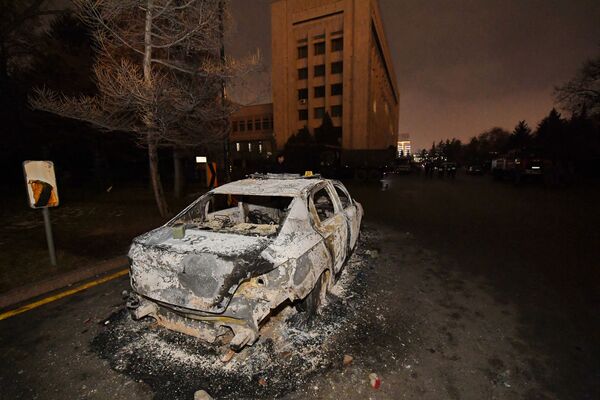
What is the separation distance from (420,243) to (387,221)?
2316 mm

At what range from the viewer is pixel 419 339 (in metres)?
3.09

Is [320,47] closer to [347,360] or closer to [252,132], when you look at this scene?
[252,132]

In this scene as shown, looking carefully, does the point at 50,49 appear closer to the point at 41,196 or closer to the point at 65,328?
the point at 41,196

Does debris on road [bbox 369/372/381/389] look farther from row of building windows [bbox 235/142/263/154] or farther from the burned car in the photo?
row of building windows [bbox 235/142/263/154]

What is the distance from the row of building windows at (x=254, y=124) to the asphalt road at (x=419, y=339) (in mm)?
49675

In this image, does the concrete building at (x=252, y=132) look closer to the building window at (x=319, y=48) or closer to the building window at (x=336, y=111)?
the building window at (x=319, y=48)

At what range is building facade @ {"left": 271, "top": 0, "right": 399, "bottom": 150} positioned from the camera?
139ft

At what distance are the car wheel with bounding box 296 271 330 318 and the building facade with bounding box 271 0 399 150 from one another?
4134 centimetres

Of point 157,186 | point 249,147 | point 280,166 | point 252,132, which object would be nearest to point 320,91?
point 252,132

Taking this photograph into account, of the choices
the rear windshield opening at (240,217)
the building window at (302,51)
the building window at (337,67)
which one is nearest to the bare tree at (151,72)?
the rear windshield opening at (240,217)

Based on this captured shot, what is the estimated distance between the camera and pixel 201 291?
98.4 inches

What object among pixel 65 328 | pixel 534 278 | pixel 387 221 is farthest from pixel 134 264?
pixel 387 221

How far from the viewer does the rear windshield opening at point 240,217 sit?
359 cm

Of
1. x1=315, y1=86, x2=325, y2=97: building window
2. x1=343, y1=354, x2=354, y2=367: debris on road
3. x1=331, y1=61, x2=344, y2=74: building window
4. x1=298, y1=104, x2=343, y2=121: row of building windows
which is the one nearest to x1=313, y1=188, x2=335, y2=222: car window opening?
x1=343, y1=354, x2=354, y2=367: debris on road
